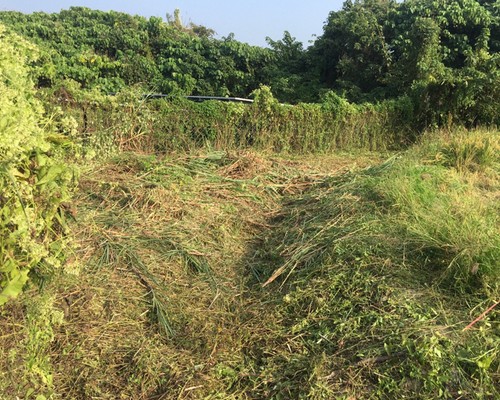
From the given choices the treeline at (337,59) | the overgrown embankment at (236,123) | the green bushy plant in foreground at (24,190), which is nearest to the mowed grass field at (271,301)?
the green bushy plant in foreground at (24,190)

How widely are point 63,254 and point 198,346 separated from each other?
47.8 inches

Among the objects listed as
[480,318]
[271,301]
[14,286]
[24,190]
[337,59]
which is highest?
[337,59]

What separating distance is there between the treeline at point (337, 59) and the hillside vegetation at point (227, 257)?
2874 mm

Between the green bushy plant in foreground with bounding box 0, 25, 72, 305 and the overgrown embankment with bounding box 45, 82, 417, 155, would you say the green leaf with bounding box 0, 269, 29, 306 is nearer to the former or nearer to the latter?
the green bushy plant in foreground with bounding box 0, 25, 72, 305

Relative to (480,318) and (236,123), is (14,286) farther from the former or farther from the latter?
(236,123)

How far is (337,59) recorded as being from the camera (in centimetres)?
1427

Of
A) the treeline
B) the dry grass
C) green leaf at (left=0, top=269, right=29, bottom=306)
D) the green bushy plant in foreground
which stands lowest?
the dry grass

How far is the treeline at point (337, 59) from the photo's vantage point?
979cm

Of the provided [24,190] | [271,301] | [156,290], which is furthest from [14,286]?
[271,301]

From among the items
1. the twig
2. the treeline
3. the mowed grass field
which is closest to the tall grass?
the treeline

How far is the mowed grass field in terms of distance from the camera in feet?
8.77

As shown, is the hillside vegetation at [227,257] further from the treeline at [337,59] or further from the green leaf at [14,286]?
the treeline at [337,59]

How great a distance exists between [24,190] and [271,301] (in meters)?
2.05

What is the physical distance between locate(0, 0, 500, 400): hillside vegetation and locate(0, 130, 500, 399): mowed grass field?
0.01 meters
